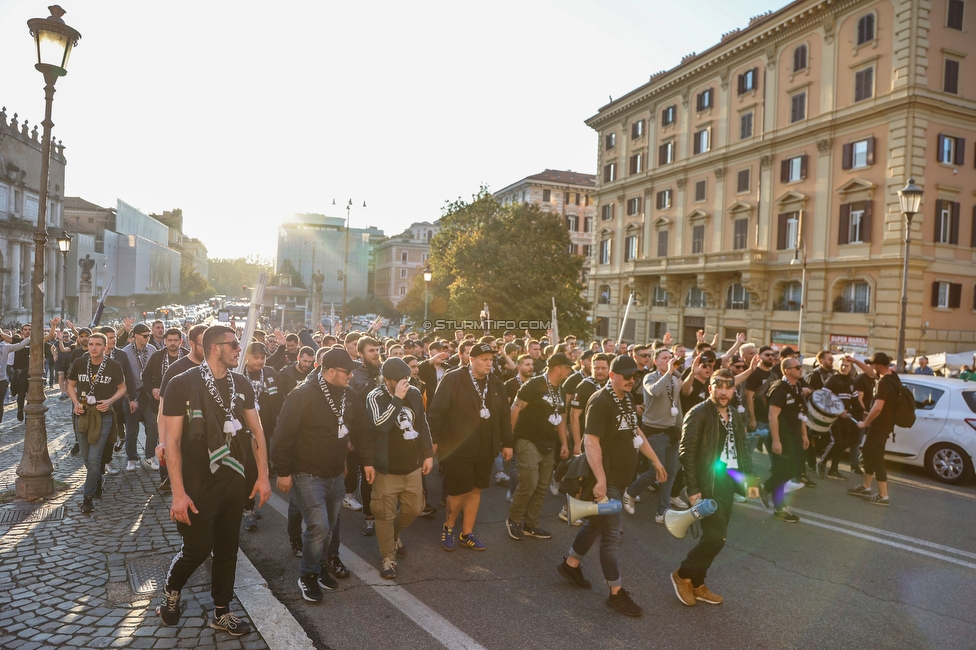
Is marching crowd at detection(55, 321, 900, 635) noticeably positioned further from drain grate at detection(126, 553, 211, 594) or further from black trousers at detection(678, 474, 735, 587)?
drain grate at detection(126, 553, 211, 594)

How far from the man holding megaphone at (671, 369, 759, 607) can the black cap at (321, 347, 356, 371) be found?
106 inches

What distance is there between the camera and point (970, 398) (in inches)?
A: 372

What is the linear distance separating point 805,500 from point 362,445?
606 cm

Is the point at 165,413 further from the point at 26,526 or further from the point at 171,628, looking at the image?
the point at 26,526

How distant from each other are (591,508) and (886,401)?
17.4ft

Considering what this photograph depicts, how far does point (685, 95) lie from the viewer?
41875mm

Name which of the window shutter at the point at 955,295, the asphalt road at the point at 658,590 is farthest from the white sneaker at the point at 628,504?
the window shutter at the point at 955,295

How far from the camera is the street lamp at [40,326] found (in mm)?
7000

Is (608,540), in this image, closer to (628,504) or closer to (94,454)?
(628,504)

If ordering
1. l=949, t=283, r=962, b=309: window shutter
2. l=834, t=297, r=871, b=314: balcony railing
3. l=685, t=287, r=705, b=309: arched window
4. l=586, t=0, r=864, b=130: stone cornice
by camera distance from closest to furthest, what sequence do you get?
l=949, t=283, r=962, b=309: window shutter < l=834, t=297, r=871, b=314: balcony railing < l=586, t=0, r=864, b=130: stone cornice < l=685, t=287, r=705, b=309: arched window

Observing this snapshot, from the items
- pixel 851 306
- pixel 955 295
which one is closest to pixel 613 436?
pixel 851 306

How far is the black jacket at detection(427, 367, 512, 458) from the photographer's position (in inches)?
243

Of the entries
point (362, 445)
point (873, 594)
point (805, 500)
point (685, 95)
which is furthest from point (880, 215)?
point (362, 445)

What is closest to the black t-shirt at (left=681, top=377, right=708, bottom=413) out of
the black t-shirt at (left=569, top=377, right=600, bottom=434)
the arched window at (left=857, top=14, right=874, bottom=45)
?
the black t-shirt at (left=569, top=377, right=600, bottom=434)
